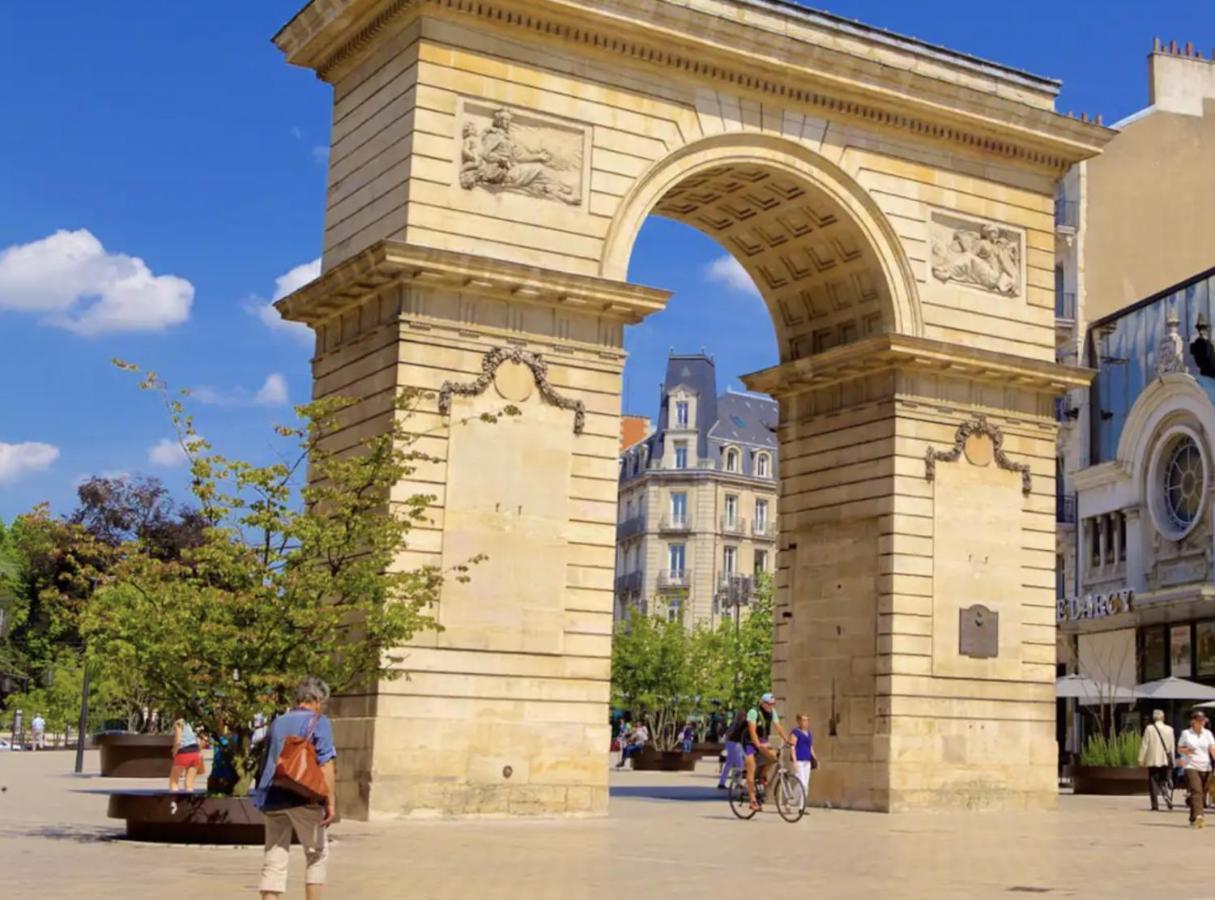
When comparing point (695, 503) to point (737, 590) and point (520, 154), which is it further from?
point (520, 154)

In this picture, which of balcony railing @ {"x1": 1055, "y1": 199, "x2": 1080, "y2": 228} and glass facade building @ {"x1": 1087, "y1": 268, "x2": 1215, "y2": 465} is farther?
balcony railing @ {"x1": 1055, "y1": 199, "x2": 1080, "y2": 228}

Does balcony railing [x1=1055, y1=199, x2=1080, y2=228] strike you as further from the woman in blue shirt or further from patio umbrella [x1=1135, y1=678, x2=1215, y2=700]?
the woman in blue shirt

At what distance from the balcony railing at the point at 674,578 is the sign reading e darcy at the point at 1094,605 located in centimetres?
3248

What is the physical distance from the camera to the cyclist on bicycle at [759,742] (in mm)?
26344

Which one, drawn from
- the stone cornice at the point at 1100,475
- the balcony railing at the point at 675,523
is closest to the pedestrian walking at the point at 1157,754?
the stone cornice at the point at 1100,475

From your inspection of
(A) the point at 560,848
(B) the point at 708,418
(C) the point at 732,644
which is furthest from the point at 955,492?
(B) the point at 708,418

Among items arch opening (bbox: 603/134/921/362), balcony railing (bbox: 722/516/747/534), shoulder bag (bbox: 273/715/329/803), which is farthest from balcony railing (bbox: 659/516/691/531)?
shoulder bag (bbox: 273/715/329/803)

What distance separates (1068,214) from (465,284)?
120 feet

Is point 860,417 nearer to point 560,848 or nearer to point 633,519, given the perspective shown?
point 560,848

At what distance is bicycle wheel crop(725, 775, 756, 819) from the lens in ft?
87.3

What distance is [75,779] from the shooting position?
37.6 meters

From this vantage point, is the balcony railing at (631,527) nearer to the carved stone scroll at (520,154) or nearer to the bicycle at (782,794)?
the bicycle at (782,794)

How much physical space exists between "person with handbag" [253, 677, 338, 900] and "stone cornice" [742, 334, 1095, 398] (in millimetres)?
17931

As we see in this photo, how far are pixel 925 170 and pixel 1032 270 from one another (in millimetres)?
2934
